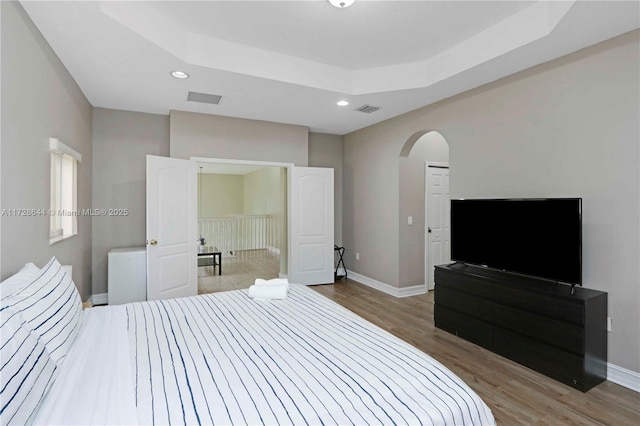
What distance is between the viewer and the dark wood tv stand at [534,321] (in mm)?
2451

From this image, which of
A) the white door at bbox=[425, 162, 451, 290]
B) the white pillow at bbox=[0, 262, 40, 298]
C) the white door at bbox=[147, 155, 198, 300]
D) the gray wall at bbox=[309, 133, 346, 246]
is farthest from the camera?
the gray wall at bbox=[309, 133, 346, 246]

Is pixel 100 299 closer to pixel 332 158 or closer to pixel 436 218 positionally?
pixel 332 158

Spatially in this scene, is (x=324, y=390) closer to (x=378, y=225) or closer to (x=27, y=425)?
(x=27, y=425)

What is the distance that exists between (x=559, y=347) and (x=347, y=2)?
10.1 ft

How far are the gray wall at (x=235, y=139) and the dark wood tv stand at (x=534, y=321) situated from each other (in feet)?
10.1

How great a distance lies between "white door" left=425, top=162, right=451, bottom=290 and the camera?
200 inches

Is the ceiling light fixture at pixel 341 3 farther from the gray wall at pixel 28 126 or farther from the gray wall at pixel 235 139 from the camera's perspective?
the gray wall at pixel 235 139

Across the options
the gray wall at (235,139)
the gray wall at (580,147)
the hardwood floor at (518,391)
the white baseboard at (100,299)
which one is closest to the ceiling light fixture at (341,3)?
the gray wall at (580,147)

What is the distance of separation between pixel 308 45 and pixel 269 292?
238 centimetres

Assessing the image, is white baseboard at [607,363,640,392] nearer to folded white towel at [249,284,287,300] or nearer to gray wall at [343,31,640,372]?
gray wall at [343,31,640,372]

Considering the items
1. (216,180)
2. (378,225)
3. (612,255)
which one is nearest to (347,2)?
(612,255)

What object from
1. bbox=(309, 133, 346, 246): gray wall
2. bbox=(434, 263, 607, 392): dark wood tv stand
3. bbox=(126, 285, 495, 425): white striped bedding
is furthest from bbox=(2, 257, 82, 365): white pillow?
bbox=(309, 133, 346, 246): gray wall

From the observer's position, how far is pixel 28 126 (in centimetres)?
220

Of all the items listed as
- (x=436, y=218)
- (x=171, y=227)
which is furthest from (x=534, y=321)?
(x=171, y=227)
